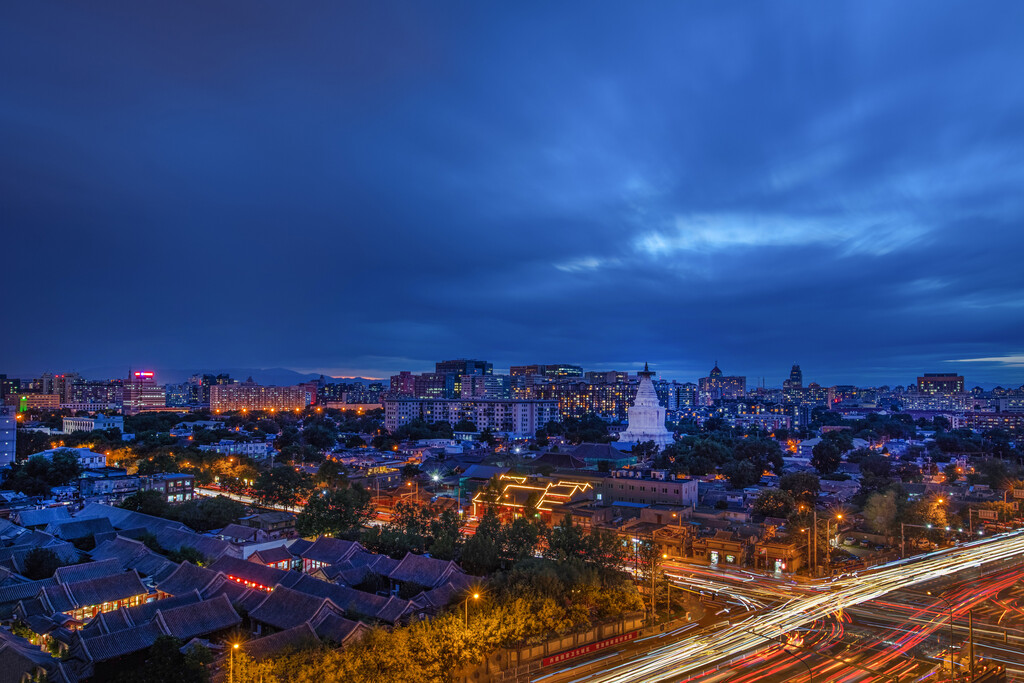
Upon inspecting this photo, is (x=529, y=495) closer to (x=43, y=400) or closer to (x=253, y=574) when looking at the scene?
(x=253, y=574)

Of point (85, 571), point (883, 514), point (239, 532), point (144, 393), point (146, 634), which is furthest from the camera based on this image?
point (144, 393)

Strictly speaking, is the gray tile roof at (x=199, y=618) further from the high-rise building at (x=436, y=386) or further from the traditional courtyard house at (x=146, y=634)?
the high-rise building at (x=436, y=386)

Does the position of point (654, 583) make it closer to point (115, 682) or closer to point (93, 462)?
point (115, 682)

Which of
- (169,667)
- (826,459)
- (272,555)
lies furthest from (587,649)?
(826,459)

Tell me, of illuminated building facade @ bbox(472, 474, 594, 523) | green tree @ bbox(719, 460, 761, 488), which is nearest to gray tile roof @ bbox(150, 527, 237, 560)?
illuminated building facade @ bbox(472, 474, 594, 523)

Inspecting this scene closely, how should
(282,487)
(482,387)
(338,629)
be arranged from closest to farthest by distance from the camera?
(338,629) < (282,487) < (482,387)

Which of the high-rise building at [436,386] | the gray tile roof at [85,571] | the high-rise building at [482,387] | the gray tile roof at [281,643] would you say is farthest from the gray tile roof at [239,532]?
the high-rise building at [436,386]
